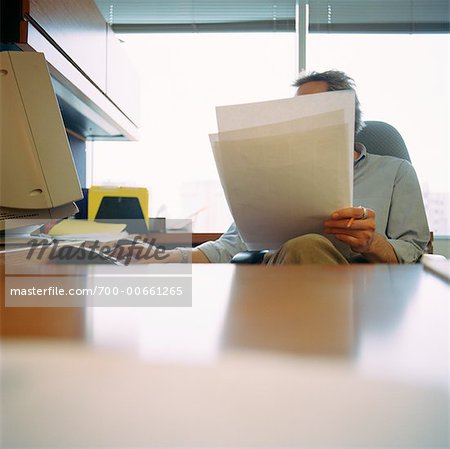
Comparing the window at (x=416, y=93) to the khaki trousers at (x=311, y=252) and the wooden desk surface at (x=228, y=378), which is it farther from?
the wooden desk surface at (x=228, y=378)

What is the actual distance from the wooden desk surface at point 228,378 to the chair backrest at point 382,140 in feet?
4.25

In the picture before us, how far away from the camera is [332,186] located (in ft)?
2.55

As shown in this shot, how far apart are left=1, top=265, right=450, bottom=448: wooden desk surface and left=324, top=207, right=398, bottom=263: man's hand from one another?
572 millimetres

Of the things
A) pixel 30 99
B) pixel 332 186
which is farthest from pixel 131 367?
pixel 30 99

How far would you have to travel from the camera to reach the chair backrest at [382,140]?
1437 mm

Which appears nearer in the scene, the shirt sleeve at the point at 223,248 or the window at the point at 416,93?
the shirt sleeve at the point at 223,248

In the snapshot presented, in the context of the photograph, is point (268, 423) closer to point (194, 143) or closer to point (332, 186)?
point (332, 186)

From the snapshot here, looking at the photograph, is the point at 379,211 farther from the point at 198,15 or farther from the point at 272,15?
the point at 198,15

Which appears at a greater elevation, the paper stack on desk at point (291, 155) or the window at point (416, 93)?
the window at point (416, 93)

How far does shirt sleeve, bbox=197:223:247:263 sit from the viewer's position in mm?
1294

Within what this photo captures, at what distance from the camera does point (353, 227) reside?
854 mm

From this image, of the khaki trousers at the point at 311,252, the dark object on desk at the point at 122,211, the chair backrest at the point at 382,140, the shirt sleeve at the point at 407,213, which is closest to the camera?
the khaki trousers at the point at 311,252

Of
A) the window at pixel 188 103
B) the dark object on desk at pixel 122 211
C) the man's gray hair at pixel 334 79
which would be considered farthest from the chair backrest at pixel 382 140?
the window at pixel 188 103

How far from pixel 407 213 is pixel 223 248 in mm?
602
